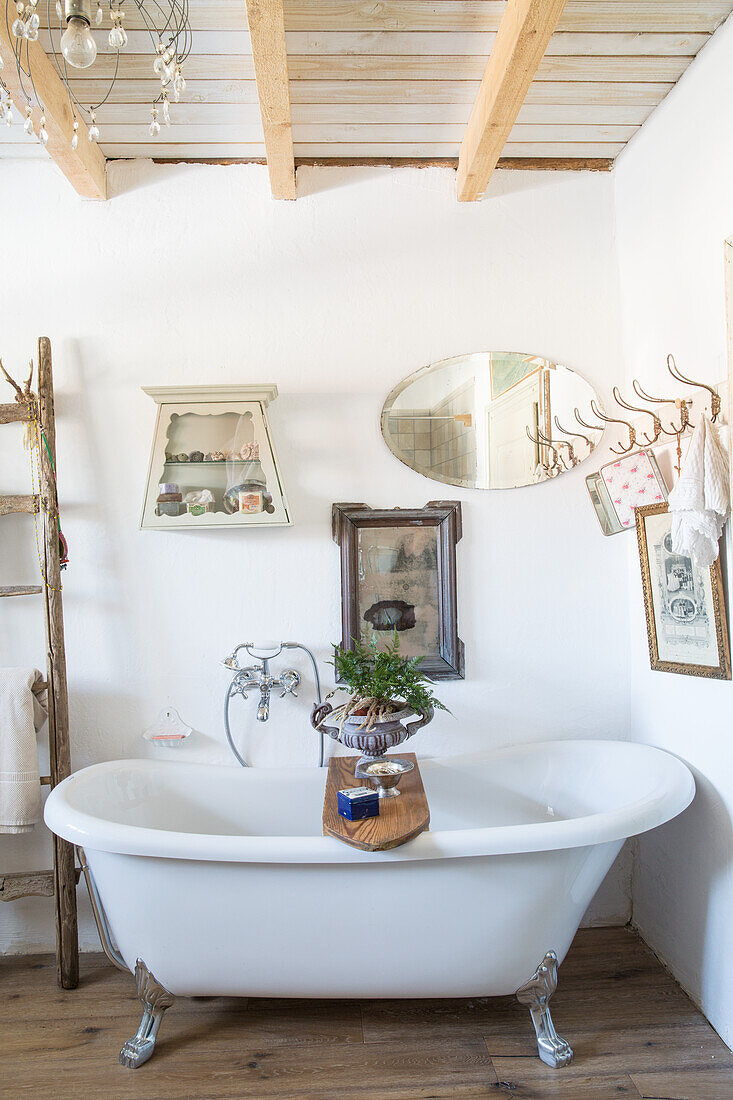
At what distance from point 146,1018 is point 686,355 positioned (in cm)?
239

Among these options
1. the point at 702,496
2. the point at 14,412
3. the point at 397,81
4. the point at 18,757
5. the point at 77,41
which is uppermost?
the point at 397,81

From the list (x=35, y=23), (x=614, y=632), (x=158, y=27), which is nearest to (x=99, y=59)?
(x=158, y=27)

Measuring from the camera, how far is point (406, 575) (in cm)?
262

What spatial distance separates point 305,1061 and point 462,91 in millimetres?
2748

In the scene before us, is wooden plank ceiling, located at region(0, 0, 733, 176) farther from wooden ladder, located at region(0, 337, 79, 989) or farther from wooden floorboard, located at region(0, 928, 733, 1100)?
wooden floorboard, located at region(0, 928, 733, 1100)

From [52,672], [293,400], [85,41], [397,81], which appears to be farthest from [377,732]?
[397,81]

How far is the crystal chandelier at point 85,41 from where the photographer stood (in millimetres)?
1263

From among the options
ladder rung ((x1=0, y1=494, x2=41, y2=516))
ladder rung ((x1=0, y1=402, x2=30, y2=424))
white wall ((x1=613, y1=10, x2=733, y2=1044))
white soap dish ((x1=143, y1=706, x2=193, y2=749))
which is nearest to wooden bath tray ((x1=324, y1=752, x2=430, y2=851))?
white soap dish ((x1=143, y1=706, x2=193, y2=749))

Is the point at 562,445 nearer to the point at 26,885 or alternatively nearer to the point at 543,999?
the point at 543,999

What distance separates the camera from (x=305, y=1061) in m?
1.96

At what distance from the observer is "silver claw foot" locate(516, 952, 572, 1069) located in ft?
6.38

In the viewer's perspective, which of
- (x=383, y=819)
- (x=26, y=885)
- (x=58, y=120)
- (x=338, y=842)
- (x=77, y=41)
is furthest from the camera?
(x=26, y=885)

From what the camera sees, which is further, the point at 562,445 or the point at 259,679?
the point at 562,445

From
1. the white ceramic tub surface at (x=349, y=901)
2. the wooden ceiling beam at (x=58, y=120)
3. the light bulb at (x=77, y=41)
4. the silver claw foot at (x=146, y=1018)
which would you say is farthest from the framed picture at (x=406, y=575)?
the light bulb at (x=77, y=41)
